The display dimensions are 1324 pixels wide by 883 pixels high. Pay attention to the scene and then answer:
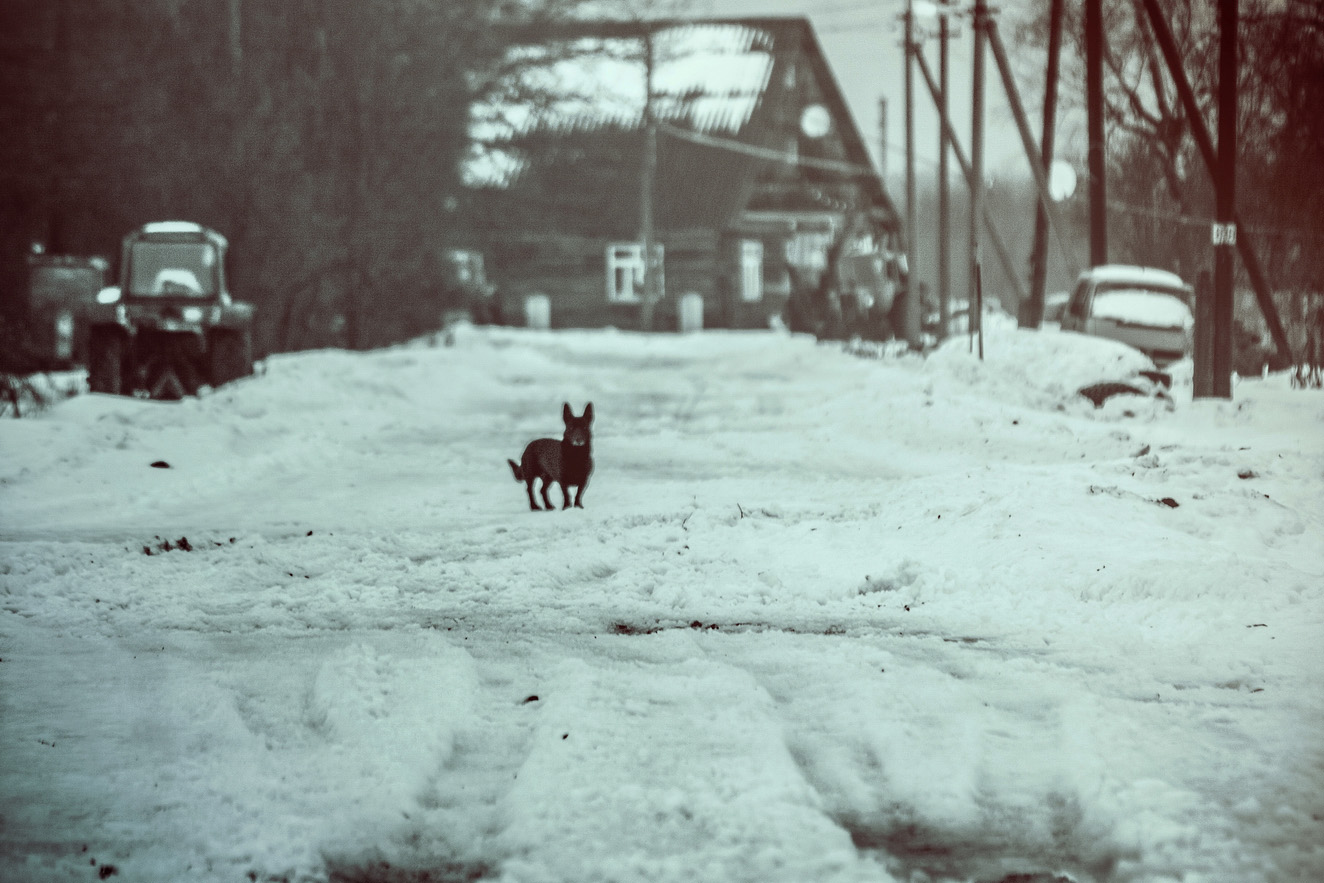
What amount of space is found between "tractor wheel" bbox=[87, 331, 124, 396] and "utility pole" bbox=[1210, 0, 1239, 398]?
569 inches

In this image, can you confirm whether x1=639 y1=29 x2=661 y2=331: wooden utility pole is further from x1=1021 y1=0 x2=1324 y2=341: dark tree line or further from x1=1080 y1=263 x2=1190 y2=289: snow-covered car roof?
x1=1080 y1=263 x2=1190 y2=289: snow-covered car roof

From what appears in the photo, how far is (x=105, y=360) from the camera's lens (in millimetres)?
17891

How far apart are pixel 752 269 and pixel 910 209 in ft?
64.2

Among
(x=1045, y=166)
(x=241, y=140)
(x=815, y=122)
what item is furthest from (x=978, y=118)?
(x=815, y=122)

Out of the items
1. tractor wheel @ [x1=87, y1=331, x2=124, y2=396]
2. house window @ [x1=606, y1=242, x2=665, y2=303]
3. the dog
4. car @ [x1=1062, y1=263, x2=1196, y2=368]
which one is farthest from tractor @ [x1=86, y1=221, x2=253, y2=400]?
house window @ [x1=606, y1=242, x2=665, y2=303]

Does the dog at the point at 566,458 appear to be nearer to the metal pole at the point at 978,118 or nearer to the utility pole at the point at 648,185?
the metal pole at the point at 978,118

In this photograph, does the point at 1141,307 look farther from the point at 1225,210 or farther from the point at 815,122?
the point at 815,122

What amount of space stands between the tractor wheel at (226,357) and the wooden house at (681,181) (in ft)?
71.6

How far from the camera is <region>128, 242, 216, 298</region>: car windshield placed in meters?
19.5

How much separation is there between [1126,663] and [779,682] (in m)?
1.52

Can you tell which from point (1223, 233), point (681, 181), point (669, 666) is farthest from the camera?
point (681, 181)

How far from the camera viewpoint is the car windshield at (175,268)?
1950 centimetres

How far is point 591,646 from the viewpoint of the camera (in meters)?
5.94

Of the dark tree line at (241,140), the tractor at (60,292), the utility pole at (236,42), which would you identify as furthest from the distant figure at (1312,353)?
the tractor at (60,292)
